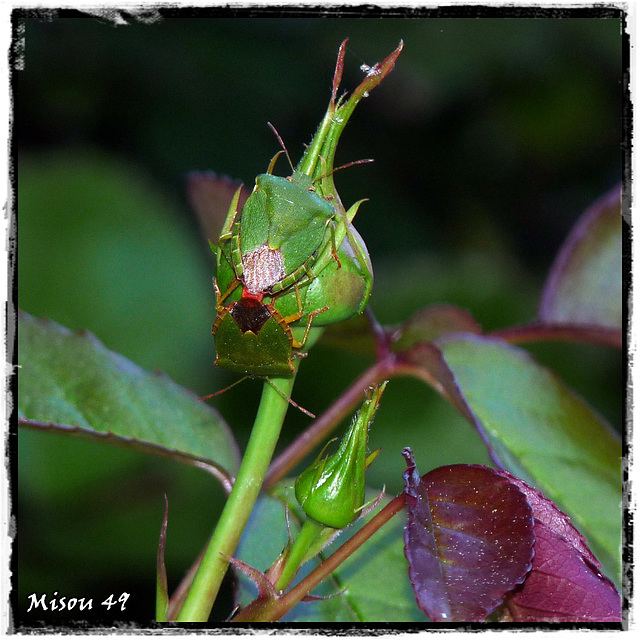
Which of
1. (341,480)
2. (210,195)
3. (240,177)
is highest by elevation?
(240,177)

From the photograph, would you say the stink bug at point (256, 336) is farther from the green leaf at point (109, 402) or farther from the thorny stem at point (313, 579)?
the green leaf at point (109, 402)

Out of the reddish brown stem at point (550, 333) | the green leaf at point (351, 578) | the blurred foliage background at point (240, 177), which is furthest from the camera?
the blurred foliage background at point (240, 177)

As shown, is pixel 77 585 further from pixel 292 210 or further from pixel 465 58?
pixel 465 58

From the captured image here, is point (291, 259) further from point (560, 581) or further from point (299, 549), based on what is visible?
point (560, 581)

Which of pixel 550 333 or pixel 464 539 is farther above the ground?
pixel 550 333

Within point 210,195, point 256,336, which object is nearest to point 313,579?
point 256,336

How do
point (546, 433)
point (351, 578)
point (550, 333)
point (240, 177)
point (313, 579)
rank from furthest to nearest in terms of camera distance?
Answer: point (240, 177)
point (550, 333)
point (546, 433)
point (351, 578)
point (313, 579)

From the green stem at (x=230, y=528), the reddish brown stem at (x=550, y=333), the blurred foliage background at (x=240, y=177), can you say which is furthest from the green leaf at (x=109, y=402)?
the blurred foliage background at (x=240, y=177)
